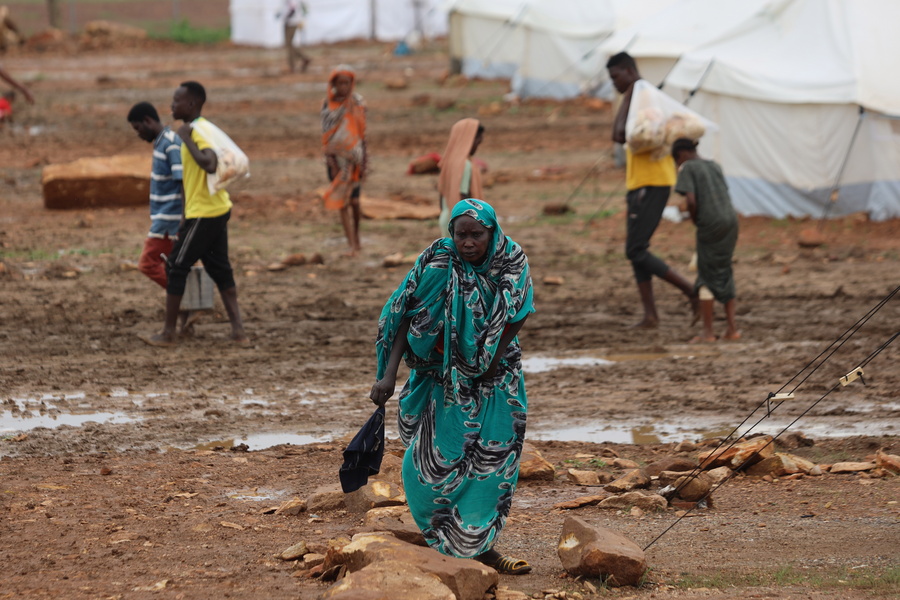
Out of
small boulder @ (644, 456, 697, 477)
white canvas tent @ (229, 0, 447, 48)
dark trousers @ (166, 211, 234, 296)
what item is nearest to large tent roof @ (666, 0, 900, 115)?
dark trousers @ (166, 211, 234, 296)

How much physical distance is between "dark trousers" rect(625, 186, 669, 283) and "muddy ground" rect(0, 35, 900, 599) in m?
0.53

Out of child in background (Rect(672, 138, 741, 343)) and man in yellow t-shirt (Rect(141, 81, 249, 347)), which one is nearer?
man in yellow t-shirt (Rect(141, 81, 249, 347))

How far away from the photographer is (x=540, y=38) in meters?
22.8

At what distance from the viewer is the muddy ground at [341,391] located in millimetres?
4301

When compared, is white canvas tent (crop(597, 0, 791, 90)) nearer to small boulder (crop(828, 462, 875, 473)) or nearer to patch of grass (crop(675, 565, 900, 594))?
small boulder (crop(828, 462, 875, 473))

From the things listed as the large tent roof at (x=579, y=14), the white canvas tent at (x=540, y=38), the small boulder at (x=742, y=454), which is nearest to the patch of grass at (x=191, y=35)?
the white canvas tent at (x=540, y=38)

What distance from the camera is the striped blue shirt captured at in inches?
291

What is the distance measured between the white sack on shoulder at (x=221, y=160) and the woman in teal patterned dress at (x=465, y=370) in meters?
3.39

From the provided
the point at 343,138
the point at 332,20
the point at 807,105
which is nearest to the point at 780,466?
the point at 343,138

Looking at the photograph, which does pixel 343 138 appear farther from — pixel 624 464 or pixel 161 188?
pixel 624 464

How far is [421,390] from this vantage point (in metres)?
4.20

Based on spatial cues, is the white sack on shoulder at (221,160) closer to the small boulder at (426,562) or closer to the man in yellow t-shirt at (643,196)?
the man in yellow t-shirt at (643,196)

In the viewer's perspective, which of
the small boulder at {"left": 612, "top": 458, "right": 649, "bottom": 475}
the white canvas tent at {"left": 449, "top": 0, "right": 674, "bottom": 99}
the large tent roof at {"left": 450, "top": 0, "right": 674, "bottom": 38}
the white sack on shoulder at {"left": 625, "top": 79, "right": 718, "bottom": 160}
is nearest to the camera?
the small boulder at {"left": 612, "top": 458, "right": 649, "bottom": 475}

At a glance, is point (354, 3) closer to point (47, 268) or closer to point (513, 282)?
point (47, 268)
